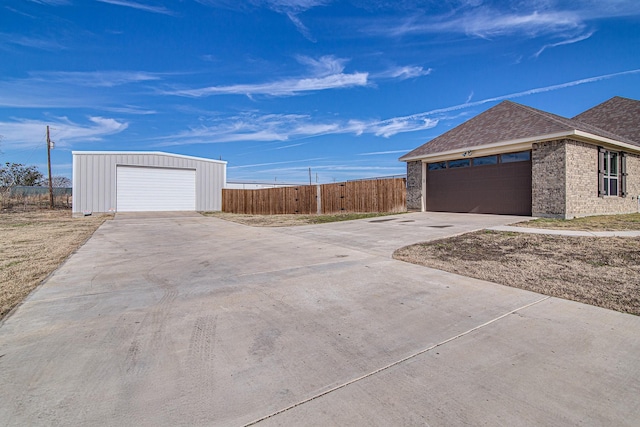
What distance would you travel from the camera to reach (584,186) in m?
12.6

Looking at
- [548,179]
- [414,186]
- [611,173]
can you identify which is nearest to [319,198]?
[414,186]

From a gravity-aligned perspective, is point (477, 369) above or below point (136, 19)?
below

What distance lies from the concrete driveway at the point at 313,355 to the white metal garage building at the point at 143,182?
67.0 ft

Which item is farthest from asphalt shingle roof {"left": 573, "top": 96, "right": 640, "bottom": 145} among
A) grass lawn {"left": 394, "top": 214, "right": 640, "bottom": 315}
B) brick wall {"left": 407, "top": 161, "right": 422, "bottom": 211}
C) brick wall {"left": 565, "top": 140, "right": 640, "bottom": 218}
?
grass lawn {"left": 394, "top": 214, "right": 640, "bottom": 315}

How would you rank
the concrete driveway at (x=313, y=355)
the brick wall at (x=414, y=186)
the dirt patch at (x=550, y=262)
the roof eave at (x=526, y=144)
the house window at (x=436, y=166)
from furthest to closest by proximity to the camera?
1. the brick wall at (x=414, y=186)
2. the house window at (x=436, y=166)
3. the roof eave at (x=526, y=144)
4. the dirt patch at (x=550, y=262)
5. the concrete driveway at (x=313, y=355)

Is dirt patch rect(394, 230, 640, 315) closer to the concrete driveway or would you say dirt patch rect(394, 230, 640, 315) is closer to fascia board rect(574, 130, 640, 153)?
the concrete driveway

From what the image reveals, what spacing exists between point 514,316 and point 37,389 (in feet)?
13.5

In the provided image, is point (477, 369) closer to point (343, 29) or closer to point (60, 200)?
point (343, 29)

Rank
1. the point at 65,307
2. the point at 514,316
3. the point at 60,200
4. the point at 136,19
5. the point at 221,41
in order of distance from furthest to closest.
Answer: the point at 60,200, the point at 221,41, the point at 136,19, the point at 65,307, the point at 514,316

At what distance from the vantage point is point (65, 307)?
3748mm

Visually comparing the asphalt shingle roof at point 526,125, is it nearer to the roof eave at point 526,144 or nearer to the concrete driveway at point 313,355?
the roof eave at point 526,144

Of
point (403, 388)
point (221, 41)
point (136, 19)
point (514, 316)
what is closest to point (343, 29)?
point (221, 41)

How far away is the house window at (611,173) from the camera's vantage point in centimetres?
1334

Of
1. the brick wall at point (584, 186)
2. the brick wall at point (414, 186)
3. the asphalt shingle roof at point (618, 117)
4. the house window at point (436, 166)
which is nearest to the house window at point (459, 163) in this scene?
the house window at point (436, 166)
